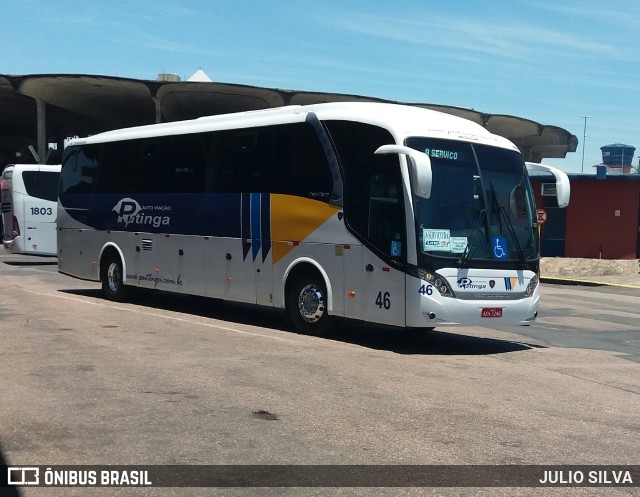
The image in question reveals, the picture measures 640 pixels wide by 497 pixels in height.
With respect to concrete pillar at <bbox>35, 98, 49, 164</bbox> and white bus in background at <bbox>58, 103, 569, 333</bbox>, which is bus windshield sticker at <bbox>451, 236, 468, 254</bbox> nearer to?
white bus in background at <bbox>58, 103, 569, 333</bbox>

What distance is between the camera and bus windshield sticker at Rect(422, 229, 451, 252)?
11.2 metres

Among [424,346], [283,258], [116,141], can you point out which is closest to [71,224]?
[116,141]

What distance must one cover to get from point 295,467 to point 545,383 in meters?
4.53

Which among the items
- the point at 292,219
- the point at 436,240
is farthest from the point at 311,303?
the point at 436,240

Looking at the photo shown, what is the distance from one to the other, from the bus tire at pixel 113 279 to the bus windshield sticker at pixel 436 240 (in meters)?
8.23

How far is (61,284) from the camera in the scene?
21406 mm

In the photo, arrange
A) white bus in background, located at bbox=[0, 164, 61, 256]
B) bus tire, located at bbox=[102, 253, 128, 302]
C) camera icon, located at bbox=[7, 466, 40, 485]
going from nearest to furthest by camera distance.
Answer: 1. camera icon, located at bbox=[7, 466, 40, 485]
2. bus tire, located at bbox=[102, 253, 128, 302]
3. white bus in background, located at bbox=[0, 164, 61, 256]

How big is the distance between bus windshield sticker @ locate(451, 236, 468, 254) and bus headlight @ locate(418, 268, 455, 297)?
43 cm

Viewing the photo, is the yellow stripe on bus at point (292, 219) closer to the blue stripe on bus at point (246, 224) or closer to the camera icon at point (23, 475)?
the blue stripe on bus at point (246, 224)

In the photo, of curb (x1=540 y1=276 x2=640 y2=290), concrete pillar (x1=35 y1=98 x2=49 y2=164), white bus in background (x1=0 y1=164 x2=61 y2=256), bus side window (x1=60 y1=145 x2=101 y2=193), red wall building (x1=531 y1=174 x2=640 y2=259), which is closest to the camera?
bus side window (x1=60 y1=145 x2=101 y2=193)

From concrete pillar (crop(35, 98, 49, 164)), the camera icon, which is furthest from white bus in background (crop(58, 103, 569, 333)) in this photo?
concrete pillar (crop(35, 98, 49, 164))

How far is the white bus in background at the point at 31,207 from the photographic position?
29.0 metres

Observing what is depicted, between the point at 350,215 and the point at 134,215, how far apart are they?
636 centimetres

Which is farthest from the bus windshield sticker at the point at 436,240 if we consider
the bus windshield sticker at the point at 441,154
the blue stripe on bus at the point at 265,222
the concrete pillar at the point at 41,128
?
the concrete pillar at the point at 41,128
